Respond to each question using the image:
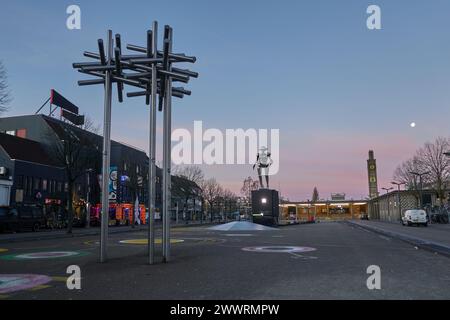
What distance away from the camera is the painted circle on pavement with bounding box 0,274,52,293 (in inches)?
377

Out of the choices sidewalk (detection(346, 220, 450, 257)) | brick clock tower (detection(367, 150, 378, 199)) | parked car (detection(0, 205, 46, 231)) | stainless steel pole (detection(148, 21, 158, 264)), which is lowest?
sidewalk (detection(346, 220, 450, 257))

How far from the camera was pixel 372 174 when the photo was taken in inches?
7082

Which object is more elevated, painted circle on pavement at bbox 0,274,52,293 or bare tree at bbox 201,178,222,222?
bare tree at bbox 201,178,222,222

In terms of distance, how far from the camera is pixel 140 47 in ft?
50.9

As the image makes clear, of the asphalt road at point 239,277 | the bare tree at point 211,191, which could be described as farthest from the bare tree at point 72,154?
the bare tree at point 211,191

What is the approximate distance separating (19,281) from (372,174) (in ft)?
597

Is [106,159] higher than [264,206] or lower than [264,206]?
higher

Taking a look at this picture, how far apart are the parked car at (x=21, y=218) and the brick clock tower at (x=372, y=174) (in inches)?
6050

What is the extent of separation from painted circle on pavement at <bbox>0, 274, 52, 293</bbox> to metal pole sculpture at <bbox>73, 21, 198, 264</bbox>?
323cm

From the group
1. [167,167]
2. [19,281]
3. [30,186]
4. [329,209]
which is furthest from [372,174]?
[19,281]

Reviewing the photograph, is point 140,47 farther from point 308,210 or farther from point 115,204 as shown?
point 308,210

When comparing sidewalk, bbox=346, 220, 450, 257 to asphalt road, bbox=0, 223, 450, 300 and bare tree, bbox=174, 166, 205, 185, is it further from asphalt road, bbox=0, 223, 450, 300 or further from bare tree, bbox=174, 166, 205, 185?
bare tree, bbox=174, 166, 205, 185

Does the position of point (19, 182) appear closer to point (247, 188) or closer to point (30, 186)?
point (30, 186)

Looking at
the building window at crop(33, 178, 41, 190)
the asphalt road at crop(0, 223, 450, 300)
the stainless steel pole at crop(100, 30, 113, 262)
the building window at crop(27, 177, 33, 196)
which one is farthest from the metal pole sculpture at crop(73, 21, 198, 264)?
the building window at crop(33, 178, 41, 190)
